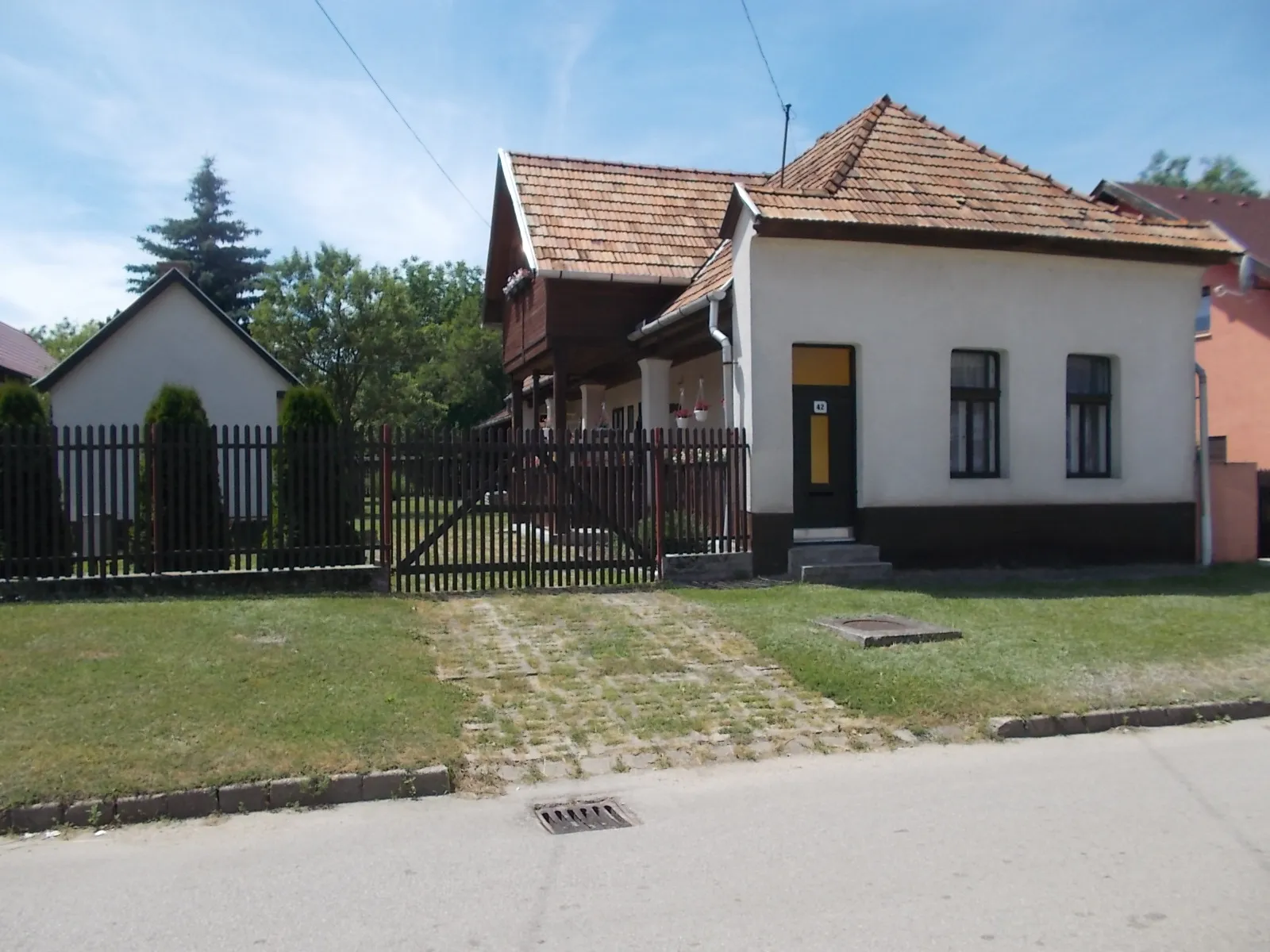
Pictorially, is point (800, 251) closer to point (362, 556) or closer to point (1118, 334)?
point (1118, 334)

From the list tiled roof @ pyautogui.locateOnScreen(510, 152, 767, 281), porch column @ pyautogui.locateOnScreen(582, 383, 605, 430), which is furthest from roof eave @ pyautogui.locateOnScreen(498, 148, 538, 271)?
porch column @ pyautogui.locateOnScreen(582, 383, 605, 430)

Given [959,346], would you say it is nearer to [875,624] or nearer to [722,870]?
[875,624]

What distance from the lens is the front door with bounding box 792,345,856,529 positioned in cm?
1318

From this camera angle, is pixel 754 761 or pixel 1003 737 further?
pixel 1003 737

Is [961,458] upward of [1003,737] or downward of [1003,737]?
upward

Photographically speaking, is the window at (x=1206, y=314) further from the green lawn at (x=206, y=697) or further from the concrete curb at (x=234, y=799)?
the concrete curb at (x=234, y=799)

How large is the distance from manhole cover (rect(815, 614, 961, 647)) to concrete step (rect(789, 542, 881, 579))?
251cm

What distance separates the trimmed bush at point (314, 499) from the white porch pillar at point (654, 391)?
5850 millimetres

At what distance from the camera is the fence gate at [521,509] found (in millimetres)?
11898

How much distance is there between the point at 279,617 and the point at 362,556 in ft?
7.04

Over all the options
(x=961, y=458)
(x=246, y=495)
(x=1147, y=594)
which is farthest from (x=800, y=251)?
(x=246, y=495)

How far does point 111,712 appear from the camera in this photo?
6.77 meters

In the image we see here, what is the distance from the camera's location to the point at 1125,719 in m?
7.43

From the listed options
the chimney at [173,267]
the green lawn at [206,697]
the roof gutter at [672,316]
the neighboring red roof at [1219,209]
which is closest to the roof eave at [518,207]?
the roof gutter at [672,316]
